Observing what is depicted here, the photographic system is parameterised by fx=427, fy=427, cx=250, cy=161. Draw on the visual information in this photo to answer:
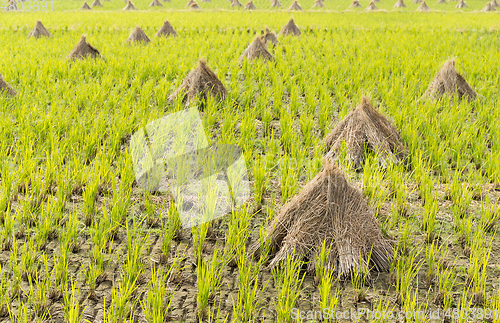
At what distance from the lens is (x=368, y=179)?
285 cm

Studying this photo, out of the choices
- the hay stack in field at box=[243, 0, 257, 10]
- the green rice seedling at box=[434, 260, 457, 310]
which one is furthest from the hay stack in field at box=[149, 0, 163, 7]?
the green rice seedling at box=[434, 260, 457, 310]

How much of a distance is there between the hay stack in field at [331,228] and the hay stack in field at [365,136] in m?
1.18

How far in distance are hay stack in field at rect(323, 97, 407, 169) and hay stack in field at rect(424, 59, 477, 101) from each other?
160 cm

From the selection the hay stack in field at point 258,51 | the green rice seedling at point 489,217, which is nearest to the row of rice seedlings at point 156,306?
the green rice seedling at point 489,217

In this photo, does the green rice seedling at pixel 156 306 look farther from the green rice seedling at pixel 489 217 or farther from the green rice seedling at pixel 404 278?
the green rice seedling at pixel 489 217

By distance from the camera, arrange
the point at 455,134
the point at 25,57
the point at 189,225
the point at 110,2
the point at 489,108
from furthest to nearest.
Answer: the point at 110,2, the point at 25,57, the point at 489,108, the point at 455,134, the point at 189,225

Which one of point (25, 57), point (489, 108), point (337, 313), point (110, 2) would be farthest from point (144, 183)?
A: point (110, 2)

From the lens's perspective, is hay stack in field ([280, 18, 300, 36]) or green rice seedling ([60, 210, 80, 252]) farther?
hay stack in field ([280, 18, 300, 36])

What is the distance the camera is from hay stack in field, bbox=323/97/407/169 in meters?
3.46

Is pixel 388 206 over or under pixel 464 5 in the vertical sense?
under

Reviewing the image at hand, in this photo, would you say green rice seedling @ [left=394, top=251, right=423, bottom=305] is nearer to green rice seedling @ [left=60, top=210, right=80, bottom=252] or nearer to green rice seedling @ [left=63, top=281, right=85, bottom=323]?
green rice seedling @ [left=63, top=281, right=85, bottom=323]

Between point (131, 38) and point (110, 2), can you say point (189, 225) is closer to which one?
point (131, 38)

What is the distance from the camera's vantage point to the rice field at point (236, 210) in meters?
1.91

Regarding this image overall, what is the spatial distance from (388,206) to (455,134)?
1.30m
